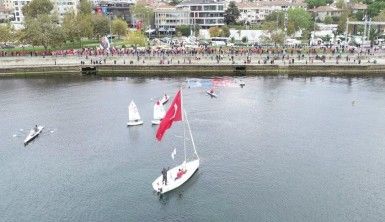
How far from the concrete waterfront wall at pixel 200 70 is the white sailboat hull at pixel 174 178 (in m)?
62.8

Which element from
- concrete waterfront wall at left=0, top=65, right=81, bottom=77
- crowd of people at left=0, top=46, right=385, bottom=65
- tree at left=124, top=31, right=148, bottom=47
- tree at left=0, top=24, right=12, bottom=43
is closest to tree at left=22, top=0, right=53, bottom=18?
tree at left=0, top=24, right=12, bottom=43

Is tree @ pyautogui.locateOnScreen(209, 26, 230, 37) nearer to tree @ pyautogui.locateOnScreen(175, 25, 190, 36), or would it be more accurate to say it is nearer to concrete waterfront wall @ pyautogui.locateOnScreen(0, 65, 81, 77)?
tree @ pyautogui.locateOnScreen(175, 25, 190, 36)

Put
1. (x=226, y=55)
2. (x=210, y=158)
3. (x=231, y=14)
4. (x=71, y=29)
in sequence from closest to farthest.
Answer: (x=210, y=158) → (x=226, y=55) → (x=71, y=29) → (x=231, y=14)

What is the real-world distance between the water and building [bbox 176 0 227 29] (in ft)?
325

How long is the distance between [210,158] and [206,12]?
139012mm

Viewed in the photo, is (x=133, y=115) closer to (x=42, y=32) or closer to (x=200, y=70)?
(x=200, y=70)

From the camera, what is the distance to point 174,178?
5544 centimetres

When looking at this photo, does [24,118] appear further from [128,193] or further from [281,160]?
[281,160]

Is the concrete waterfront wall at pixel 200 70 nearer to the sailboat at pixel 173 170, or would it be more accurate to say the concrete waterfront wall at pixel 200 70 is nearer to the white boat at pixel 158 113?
the white boat at pixel 158 113

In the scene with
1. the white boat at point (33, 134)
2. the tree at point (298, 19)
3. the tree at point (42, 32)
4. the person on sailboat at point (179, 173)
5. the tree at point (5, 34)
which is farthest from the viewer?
the tree at point (298, 19)

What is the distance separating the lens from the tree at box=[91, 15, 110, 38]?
157m

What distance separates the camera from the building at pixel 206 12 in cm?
19112

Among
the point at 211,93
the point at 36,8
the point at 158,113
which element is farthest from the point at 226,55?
the point at 36,8

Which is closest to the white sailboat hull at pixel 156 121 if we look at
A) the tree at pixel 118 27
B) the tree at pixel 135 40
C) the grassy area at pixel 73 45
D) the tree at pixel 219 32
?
the tree at pixel 135 40
